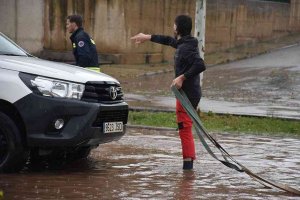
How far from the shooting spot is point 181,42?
9.37m

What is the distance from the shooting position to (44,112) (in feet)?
27.4

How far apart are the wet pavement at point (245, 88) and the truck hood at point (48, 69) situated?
22.2 feet

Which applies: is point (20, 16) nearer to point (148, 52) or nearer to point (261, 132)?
point (148, 52)

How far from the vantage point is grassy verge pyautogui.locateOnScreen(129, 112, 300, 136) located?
44.7 ft

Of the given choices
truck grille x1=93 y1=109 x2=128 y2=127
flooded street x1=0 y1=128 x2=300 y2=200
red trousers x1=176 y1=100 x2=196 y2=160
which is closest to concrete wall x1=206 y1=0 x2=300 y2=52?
flooded street x1=0 y1=128 x2=300 y2=200

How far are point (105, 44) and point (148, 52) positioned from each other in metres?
1.84

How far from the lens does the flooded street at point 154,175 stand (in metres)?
7.74

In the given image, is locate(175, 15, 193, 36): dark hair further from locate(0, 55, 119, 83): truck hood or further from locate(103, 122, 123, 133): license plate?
locate(103, 122, 123, 133): license plate

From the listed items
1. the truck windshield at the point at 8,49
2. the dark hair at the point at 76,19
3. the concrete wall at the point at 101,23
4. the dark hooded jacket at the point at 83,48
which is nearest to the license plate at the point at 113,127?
the truck windshield at the point at 8,49

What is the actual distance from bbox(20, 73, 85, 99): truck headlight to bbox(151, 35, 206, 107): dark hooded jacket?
127cm

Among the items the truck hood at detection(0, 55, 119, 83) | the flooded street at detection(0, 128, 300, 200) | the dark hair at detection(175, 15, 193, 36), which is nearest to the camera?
the flooded street at detection(0, 128, 300, 200)

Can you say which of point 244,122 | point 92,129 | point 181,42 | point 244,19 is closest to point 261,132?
point 244,122

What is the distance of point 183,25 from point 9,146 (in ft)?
8.08

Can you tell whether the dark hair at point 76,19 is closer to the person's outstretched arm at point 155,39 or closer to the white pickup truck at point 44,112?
the person's outstretched arm at point 155,39
